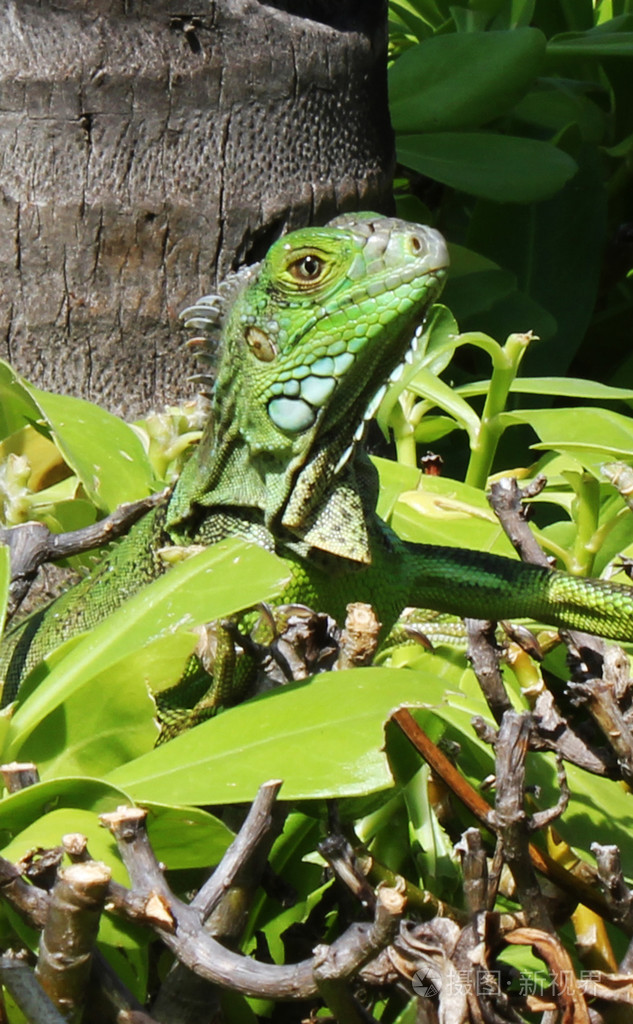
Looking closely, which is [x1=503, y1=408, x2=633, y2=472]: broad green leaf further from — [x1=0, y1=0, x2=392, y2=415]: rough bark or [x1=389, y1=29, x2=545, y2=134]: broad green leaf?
[x1=389, y1=29, x2=545, y2=134]: broad green leaf

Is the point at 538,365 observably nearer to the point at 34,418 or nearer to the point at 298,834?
the point at 34,418

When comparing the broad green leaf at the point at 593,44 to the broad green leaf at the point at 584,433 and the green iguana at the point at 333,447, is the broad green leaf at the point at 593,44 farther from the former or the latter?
the green iguana at the point at 333,447

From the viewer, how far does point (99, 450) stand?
7.45 feet

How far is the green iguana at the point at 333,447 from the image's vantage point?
6.24 ft

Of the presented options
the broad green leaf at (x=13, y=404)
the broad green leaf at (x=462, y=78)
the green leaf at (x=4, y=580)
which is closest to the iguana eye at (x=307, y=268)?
the broad green leaf at (x=13, y=404)

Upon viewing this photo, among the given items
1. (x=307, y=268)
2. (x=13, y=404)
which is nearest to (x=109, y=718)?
(x=307, y=268)

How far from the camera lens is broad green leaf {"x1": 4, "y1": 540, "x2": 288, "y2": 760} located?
141 cm

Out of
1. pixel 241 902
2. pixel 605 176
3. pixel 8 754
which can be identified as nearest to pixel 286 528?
pixel 8 754

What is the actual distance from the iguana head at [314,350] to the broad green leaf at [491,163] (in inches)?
61.8

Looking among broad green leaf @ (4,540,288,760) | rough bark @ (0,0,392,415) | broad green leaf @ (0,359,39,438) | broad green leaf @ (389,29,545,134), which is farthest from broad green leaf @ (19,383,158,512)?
broad green leaf @ (389,29,545,134)

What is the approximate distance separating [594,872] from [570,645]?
1.19ft

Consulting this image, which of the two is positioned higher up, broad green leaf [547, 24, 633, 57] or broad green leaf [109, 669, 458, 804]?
broad green leaf [547, 24, 633, 57]

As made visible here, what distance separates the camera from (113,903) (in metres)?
1.10

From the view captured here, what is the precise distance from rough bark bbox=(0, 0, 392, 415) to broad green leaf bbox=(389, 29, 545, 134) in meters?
0.73
